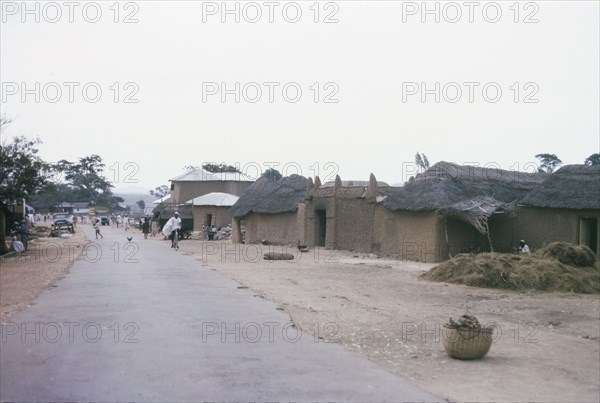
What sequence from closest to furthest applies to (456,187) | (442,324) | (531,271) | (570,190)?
(442,324) → (531,271) → (570,190) → (456,187)

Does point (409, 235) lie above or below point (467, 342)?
above

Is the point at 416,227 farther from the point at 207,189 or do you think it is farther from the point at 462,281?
the point at 207,189

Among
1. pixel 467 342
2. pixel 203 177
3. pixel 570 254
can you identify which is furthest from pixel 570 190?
pixel 203 177

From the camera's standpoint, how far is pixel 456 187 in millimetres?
27250

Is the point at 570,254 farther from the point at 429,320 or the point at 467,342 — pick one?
the point at 467,342

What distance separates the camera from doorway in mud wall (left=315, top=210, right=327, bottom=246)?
34.7 metres

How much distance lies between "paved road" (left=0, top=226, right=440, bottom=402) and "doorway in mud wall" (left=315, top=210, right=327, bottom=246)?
2124cm

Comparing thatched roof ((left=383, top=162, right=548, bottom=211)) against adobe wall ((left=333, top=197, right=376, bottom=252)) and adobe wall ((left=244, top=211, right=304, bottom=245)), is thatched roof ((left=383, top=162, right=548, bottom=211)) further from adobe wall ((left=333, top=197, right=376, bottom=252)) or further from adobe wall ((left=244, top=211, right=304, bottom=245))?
adobe wall ((left=244, top=211, right=304, bottom=245))

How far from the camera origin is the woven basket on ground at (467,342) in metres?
8.51

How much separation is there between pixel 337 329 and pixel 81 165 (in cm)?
10586

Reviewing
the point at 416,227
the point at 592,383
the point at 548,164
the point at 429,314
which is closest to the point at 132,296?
the point at 429,314

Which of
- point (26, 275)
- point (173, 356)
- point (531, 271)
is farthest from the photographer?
point (26, 275)

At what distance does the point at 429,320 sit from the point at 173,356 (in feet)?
19.3

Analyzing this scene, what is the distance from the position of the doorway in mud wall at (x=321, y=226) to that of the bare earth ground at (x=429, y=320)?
11.5 metres
